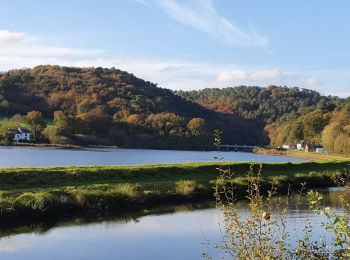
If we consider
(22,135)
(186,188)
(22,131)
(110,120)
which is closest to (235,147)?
(110,120)

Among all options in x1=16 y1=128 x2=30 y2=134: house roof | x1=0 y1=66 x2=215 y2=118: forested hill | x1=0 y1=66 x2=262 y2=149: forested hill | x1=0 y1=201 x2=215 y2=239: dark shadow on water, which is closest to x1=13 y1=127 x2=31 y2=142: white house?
x1=16 y1=128 x2=30 y2=134: house roof

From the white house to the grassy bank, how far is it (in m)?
98.5

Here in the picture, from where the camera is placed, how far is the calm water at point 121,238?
20188 millimetres

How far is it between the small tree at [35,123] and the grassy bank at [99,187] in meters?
96.7

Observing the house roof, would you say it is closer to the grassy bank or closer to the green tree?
the green tree

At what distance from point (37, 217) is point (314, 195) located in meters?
20.9

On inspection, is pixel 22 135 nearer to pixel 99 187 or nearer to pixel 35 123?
pixel 35 123

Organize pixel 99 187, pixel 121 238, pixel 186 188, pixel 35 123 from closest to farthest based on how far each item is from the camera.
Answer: pixel 121 238 → pixel 99 187 → pixel 186 188 → pixel 35 123

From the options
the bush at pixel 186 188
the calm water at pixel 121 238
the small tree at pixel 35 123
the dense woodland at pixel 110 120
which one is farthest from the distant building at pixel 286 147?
the calm water at pixel 121 238

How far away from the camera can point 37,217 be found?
26.8 meters

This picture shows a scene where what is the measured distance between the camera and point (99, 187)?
108 feet

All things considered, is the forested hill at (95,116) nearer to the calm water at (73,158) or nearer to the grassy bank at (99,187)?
the calm water at (73,158)

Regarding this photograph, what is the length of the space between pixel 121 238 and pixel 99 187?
33.3 ft

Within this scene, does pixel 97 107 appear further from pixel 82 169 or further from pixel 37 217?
pixel 37 217
